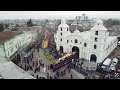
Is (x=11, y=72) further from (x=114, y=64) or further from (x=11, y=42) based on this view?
(x=114, y=64)

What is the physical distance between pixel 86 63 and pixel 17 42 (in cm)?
348

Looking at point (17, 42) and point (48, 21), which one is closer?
point (48, 21)

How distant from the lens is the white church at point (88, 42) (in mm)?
8031

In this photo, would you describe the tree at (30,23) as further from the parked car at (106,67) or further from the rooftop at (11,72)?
the parked car at (106,67)

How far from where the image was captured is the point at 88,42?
8461 millimetres

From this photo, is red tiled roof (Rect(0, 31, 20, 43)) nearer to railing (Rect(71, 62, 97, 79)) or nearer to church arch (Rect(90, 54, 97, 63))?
railing (Rect(71, 62, 97, 79))

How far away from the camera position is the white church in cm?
803

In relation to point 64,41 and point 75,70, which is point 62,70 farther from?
point 64,41

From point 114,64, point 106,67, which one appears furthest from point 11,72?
point 114,64

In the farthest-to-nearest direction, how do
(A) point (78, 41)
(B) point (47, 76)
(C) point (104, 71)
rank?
(A) point (78, 41)
(C) point (104, 71)
(B) point (47, 76)

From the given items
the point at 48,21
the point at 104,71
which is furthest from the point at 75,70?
the point at 48,21

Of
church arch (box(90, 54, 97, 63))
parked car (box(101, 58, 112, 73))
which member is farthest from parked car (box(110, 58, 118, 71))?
church arch (box(90, 54, 97, 63))

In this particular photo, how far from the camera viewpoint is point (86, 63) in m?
7.99

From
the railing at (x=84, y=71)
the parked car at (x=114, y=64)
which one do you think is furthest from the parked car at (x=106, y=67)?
the railing at (x=84, y=71)
